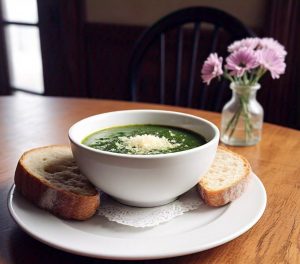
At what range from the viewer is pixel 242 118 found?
3.43 feet

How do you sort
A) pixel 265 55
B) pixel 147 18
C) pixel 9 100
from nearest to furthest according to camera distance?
pixel 265 55, pixel 9 100, pixel 147 18

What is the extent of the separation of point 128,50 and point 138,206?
2.01m

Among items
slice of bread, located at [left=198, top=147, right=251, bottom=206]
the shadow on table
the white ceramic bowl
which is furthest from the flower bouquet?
the shadow on table

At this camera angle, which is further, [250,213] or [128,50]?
[128,50]

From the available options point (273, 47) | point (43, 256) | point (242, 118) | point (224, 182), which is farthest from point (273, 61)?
point (43, 256)

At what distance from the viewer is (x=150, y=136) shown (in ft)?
2.23

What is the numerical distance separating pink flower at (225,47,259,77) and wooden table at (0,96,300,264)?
0.17 m

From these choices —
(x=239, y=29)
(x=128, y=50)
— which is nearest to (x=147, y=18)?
(x=128, y=50)

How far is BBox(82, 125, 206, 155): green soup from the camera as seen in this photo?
0.65 metres

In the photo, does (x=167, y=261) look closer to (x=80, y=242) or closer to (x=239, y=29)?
(x=80, y=242)

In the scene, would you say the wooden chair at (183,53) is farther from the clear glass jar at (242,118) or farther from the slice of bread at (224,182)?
the slice of bread at (224,182)

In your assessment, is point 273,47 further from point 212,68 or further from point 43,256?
point 43,256

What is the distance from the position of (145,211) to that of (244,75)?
1.65 feet

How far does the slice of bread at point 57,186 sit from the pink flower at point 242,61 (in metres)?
0.42
